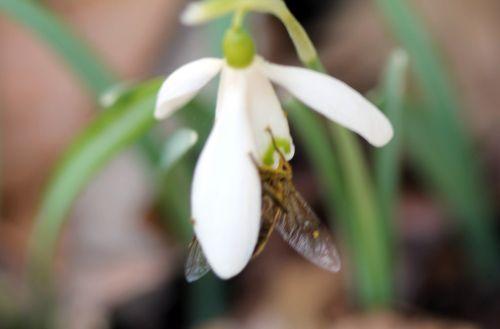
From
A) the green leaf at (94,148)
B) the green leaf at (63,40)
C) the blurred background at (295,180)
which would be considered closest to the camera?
the green leaf at (94,148)

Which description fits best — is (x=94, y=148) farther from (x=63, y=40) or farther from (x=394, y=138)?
(x=394, y=138)

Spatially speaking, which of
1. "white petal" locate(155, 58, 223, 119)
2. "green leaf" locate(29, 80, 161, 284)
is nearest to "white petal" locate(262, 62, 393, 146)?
"white petal" locate(155, 58, 223, 119)

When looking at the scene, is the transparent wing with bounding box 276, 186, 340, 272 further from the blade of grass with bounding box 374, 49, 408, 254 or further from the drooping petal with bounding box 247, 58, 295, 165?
the blade of grass with bounding box 374, 49, 408, 254

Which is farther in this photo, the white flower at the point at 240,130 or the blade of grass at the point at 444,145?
the blade of grass at the point at 444,145

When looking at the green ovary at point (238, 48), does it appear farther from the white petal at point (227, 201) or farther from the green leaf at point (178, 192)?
the green leaf at point (178, 192)

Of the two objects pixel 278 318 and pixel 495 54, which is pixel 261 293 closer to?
pixel 278 318

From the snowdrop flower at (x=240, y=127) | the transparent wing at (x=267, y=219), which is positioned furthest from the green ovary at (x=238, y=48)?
the transparent wing at (x=267, y=219)

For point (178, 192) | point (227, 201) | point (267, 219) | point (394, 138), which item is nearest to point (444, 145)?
point (394, 138)
